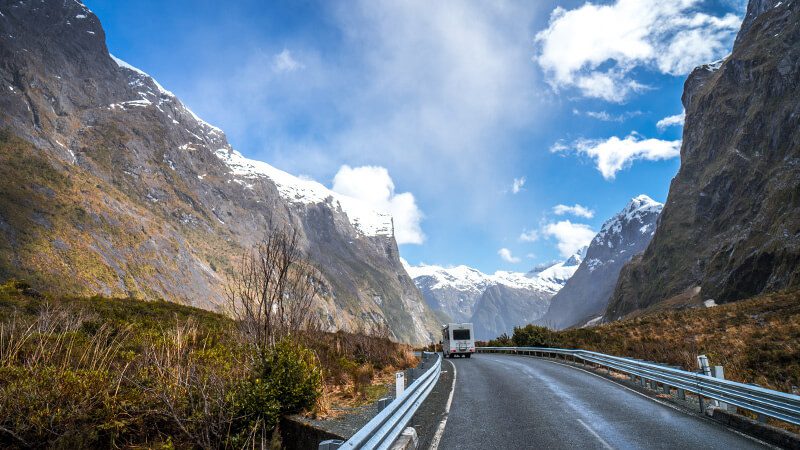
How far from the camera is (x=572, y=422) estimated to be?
28.2ft

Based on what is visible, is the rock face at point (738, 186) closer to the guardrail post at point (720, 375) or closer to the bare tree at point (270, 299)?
the guardrail post at point (720, 375)

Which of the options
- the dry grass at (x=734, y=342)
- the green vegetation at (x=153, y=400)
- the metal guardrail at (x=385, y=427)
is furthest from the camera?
the dry grass at (x=734, y=342)

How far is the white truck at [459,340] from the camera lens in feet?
116

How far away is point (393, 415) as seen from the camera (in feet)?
20.0

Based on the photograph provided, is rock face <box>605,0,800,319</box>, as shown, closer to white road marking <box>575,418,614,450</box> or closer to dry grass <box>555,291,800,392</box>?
dry grass <box>555,291,800,392</box>

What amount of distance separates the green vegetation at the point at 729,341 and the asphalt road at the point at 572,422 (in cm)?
499

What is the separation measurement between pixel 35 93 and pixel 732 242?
193 meters

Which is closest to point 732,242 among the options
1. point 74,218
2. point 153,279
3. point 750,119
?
point 750,119

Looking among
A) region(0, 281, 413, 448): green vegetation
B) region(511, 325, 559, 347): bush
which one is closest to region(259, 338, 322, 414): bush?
region(0, 281, 413, 448): green vegetation

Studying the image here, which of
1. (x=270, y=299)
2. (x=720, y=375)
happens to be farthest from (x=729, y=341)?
(x=270, y=299)

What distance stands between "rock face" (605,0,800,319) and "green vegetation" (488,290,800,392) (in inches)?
1743

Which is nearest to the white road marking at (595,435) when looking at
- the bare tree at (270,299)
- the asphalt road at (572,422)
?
the asphalt road at (572,422)

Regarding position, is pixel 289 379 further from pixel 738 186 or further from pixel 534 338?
pixel 738 186

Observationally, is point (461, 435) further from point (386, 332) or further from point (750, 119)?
point (750, 119)
